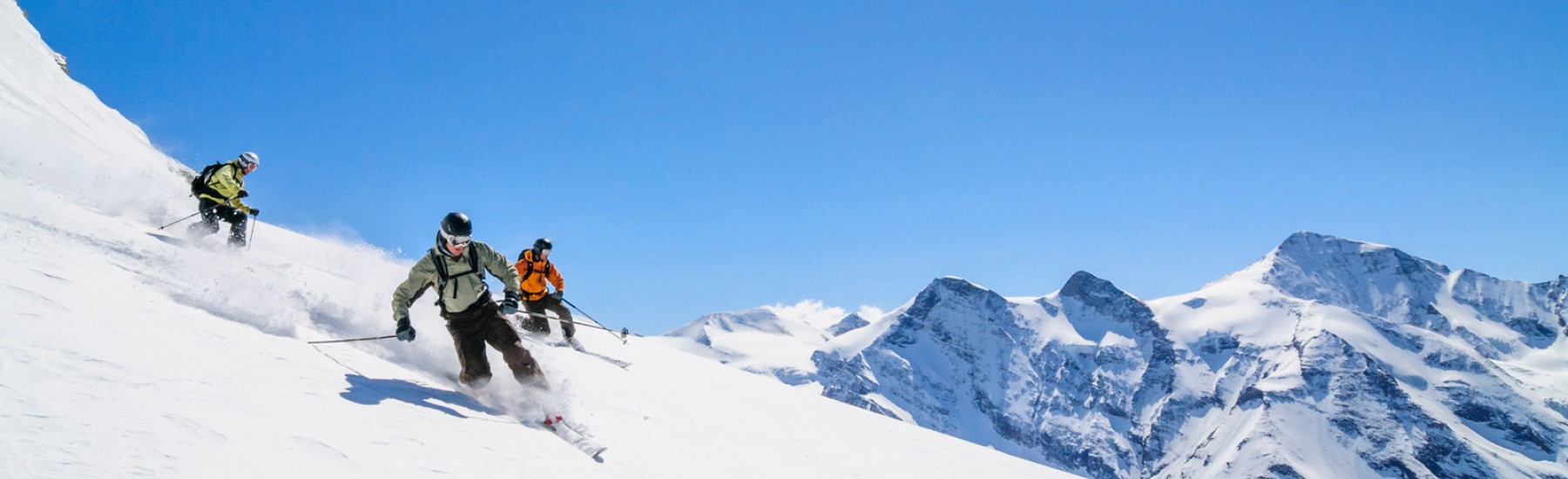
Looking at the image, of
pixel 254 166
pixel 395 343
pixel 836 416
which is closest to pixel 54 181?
pixel 254 166

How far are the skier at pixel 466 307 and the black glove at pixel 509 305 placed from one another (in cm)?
2

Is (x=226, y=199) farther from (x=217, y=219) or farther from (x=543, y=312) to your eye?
(x=543, y=312)

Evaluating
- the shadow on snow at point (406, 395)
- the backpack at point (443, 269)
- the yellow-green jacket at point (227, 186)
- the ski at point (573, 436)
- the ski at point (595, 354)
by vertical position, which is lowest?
the ski at point (573, 436)

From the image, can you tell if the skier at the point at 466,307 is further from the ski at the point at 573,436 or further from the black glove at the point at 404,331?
the ski at the point at 573,436

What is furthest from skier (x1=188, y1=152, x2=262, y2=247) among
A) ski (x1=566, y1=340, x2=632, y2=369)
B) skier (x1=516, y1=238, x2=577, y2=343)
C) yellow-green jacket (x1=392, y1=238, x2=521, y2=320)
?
yellow-green jacket (x1=392, y1=238, x2=521, y2=320)

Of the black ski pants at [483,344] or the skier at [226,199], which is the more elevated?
the skier at [226,199]

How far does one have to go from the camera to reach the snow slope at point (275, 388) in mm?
4949

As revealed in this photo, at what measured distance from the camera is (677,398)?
499 inches

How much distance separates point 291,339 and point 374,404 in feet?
8.48

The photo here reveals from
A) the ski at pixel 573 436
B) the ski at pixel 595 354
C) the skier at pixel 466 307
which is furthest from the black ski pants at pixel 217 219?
the ski at pixel 573 436

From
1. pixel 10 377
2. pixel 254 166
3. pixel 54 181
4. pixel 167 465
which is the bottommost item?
pixel 167 465

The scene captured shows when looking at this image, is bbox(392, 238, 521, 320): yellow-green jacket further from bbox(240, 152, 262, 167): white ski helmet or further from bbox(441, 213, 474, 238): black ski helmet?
bbox(240, 152, 262, 167): white ski helmet

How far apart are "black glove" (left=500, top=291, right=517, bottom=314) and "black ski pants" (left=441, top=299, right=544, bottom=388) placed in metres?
0.12

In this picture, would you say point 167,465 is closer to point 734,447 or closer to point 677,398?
point 734,447
